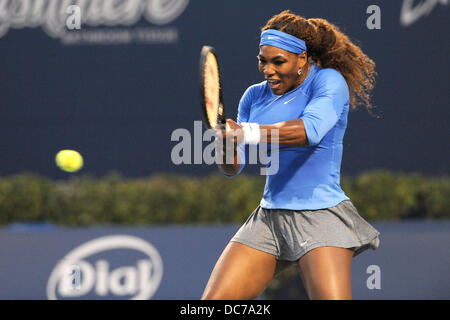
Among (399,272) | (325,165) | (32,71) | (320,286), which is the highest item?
(32,71)

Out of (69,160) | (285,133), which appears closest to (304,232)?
(285,133)

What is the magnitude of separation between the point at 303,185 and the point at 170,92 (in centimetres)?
407

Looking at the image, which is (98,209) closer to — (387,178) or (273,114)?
(387,178)

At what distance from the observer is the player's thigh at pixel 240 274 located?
9.73 feet

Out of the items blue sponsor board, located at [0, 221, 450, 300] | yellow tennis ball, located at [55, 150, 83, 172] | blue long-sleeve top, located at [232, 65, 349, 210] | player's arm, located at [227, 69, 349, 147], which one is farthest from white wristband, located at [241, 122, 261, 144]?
yellow tennis ball, located at [55, 150, 83, 172]

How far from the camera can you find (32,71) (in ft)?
23.2

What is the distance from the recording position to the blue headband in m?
3.02

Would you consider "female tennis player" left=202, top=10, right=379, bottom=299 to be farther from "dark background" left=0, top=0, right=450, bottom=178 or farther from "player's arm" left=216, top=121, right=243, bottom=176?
"dark background" left=0, top=0, right=450, bottom=178

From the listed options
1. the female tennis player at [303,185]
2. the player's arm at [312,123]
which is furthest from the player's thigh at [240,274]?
the player's arm at [312,123]

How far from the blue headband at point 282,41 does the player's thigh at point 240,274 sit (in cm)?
87

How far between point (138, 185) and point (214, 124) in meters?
3.45

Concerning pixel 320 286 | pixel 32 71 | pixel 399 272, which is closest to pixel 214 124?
pixel 320 286

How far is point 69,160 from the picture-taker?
685 centimetres

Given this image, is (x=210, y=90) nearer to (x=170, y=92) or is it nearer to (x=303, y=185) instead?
(x=303, y=185)
